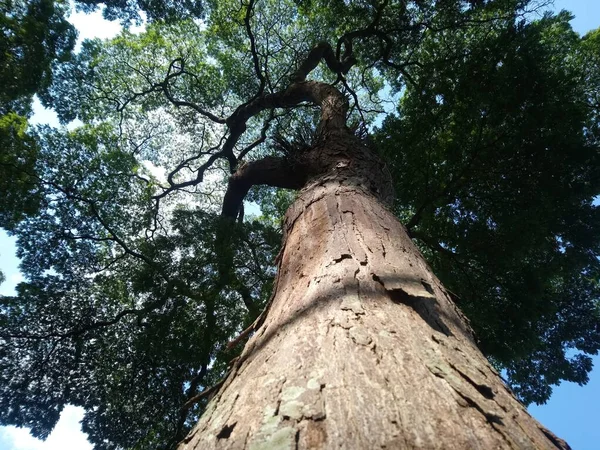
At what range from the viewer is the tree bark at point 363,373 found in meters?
0.81

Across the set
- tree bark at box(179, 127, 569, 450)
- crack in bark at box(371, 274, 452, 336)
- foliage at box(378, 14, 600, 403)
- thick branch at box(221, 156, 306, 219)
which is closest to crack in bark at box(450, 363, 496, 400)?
tree bark at box(179, 127, 569, 450)

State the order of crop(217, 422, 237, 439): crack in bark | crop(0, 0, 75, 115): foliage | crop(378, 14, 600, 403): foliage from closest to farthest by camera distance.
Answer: crop(217, 422, 237, 439): crack in bark → crop(378, 14, 600, 403): foliage → crop(0, 0, 75, 115): foliage

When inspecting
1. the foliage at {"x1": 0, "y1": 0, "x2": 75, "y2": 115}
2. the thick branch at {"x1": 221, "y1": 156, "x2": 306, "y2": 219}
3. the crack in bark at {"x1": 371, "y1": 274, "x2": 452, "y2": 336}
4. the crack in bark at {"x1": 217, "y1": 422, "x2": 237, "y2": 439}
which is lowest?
the crack in bark at {"x1": 217, "y1": 422, "x2": 237, "y2": 439}

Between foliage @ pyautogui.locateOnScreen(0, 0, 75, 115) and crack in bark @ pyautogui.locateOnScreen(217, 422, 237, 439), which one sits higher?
foliage @ pyautogui.locateOnScreen(0, 0, 75, 115)

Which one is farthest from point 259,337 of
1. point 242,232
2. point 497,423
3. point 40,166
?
point 40,166

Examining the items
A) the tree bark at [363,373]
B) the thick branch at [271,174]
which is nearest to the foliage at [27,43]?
the thick branch at [271,174]

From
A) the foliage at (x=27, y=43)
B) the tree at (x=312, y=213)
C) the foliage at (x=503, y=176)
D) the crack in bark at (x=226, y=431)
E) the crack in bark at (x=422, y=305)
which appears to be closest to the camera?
the crack in bark at (x=226, y=431)

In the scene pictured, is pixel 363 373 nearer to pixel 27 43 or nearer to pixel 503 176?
pixel 503 176

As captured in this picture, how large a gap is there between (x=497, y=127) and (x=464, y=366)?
6753 millimetres

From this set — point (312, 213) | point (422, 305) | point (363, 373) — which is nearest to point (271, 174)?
point (312, 213)

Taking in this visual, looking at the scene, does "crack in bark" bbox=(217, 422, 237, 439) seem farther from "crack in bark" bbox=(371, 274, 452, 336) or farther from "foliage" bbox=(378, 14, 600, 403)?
"foliage" bbox=(378, 14, 600, 403)

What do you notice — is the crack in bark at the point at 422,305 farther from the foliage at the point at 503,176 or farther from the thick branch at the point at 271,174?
the foliage at the point at 503,176

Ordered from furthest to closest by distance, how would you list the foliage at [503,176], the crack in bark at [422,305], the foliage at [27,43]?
the foliage at [27,43] → the foliage at [503,176] → the crack in bark at [422,305]

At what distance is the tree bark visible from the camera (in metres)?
0.81
